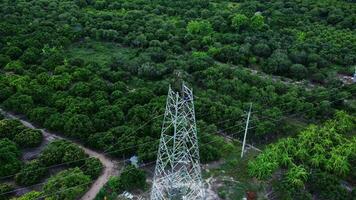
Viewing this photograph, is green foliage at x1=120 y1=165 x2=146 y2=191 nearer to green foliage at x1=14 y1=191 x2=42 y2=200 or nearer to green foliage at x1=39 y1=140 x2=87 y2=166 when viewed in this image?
green foliage at x1=39 y1=140 x2=87 y2=166

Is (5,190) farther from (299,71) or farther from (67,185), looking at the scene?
(299,71)

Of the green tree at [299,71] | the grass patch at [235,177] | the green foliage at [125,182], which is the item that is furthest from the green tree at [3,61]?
the green tree at [299,71]

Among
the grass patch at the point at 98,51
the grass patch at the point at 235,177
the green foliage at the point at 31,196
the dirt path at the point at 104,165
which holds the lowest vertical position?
the grass patch at the point at 235,177

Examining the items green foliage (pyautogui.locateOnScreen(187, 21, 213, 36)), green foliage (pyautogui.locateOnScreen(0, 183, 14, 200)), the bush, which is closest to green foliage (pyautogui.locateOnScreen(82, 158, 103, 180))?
green foliage (pyautogui.locateOnScreen(0, 183, 14, 200))

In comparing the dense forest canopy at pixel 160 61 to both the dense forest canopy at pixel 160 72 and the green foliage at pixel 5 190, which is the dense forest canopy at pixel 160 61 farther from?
the green foliage at pixel 5 190

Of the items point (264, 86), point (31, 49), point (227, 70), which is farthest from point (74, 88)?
point (264, 86)

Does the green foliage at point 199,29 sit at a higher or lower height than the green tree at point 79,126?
higher

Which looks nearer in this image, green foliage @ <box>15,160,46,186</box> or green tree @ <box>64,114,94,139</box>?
green foliage @ <box>15,160,46,186</box>

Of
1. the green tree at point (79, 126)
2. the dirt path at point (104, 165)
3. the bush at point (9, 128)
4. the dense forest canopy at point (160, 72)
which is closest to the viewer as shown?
the dirt path at point (104, 165)
